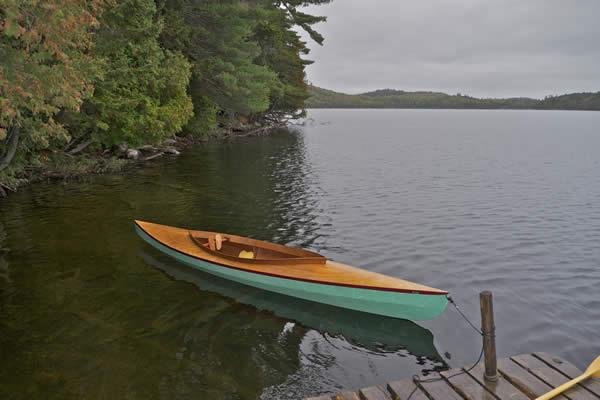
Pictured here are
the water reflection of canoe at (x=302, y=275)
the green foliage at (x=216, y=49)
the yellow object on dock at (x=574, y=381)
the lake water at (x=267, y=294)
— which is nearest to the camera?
the yellow object on dock at (x=574, y=381)

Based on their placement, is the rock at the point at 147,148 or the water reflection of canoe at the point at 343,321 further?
the rock at the point at 147,148

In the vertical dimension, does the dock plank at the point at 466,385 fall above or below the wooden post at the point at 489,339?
below

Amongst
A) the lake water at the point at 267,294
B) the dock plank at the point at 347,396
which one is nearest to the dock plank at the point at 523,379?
the lake water at the point at 267,294

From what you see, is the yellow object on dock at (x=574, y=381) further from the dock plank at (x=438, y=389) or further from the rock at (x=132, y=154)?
the rock at (x=132, y=154)

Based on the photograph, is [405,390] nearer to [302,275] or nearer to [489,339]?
[489,339]

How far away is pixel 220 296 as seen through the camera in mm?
12266

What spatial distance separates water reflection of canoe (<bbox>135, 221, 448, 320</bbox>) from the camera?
1003 centimetres

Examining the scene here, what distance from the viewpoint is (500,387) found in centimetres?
714

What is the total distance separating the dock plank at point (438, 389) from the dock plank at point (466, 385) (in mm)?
92

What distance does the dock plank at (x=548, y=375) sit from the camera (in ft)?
22.3

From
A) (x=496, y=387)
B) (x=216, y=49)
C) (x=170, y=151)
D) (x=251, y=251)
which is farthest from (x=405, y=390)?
(x=216, y=49)

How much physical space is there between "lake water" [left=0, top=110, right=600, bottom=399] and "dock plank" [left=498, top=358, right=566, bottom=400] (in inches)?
74.2

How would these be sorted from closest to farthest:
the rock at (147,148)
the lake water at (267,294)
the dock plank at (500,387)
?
the dock plank at (500,387) < the lake water at (267,294) < the rock at (147,148)

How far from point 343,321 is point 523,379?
14.9ft
